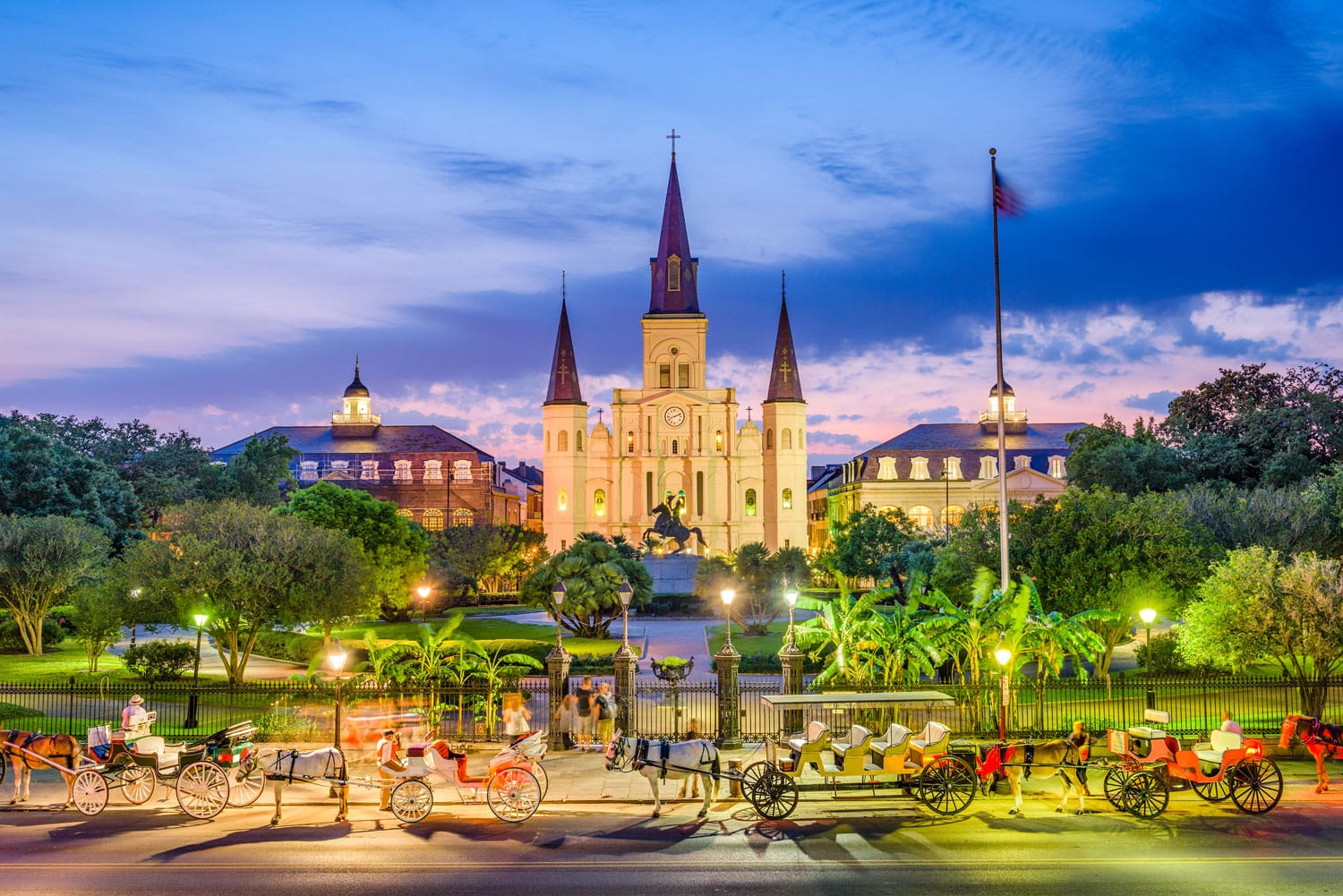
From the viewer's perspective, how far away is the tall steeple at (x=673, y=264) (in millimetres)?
101750

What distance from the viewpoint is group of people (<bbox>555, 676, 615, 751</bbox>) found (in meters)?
20.9

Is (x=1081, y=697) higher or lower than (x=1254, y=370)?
lower

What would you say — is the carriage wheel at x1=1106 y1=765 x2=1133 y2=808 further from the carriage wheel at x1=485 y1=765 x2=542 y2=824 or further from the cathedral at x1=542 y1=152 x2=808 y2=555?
the cathedral at x1=542 y1=152 x2=808 y2=555

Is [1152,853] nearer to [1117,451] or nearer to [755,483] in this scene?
[1117,451]

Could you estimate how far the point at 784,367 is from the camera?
3890 inches

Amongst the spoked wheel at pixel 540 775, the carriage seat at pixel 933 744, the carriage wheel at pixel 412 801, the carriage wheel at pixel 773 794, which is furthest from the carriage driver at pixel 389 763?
the carriage seat at pixel 933 744

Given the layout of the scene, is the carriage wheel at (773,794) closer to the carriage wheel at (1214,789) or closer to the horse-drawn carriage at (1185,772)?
the horse-drawn carriage at (1185,772)

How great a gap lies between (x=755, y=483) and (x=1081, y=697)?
71.8m

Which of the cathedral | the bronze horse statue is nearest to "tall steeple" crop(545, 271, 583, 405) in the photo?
the cathedral

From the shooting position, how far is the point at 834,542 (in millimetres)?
67125

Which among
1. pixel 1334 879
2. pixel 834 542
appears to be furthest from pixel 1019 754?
pixel 834 542

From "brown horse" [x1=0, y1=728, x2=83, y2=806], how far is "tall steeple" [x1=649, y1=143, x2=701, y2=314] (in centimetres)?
8743

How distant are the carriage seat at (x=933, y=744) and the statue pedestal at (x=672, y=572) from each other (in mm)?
47263

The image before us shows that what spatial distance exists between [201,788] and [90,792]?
1802mm
